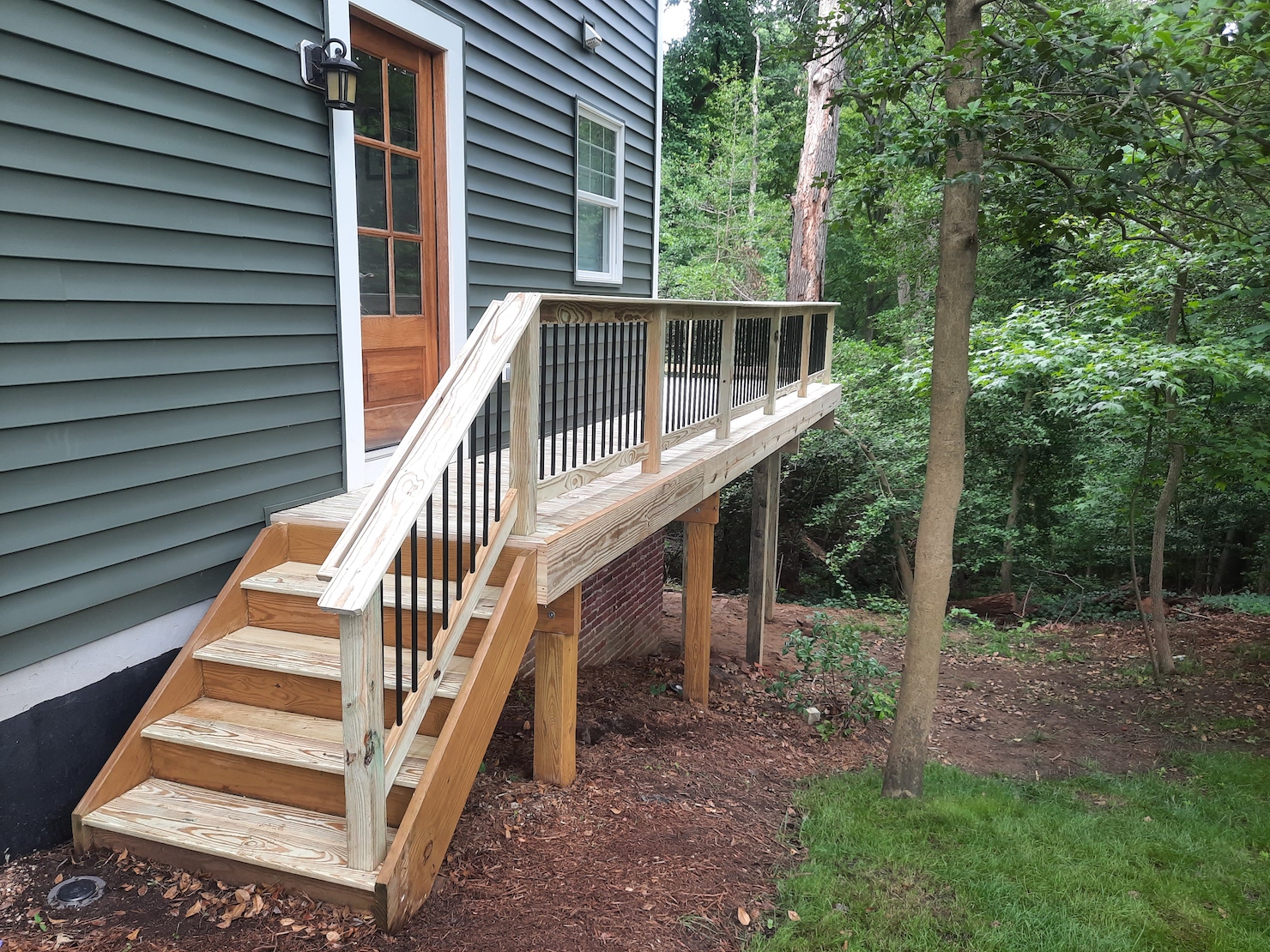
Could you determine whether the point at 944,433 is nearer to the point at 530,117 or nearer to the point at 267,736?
the point at 267,736

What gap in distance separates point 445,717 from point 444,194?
119 inches

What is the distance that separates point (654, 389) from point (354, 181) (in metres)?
1.68

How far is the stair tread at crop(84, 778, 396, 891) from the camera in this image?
2.56m

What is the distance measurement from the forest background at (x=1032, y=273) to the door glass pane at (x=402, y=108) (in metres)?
2.11

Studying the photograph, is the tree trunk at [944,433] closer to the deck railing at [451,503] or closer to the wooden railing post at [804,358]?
the deck railing at [451,503]

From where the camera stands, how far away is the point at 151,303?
10.2 ft

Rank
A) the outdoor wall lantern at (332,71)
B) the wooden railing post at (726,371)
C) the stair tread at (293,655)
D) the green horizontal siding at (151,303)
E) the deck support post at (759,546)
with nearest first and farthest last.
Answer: the green horizontal siding at (151,303), the stair tread at (293,655), the outdoor wall lantern at (332,71), the wooden railing post at (726,371), the deck support post at (759,546)

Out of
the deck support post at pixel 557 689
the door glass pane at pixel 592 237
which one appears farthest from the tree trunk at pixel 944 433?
the door glass pane at pixel 592 237

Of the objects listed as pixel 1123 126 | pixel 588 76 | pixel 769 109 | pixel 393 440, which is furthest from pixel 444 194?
pixel 769 109

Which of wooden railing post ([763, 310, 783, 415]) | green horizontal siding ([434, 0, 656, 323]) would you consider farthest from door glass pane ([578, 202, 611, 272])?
wooden railing post ([763, 310, 783, 415])

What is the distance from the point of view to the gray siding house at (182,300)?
9.03 feet

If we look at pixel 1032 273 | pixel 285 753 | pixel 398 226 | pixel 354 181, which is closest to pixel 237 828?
pixel 285 753

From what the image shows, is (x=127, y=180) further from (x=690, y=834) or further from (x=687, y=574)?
(x=687, y=574)

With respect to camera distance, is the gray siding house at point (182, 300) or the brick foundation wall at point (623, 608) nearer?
the gray siding house at point (182, 300)
